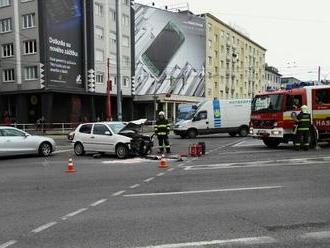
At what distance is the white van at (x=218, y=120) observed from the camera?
33812 mm

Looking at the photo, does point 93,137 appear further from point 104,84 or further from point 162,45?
point 162,45

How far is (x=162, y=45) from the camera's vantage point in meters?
68.6

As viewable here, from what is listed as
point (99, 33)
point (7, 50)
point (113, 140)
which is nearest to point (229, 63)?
point (99, 33)

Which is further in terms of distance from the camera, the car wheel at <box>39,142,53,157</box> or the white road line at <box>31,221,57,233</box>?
the car wheel at <box>39,142,53,157</box>

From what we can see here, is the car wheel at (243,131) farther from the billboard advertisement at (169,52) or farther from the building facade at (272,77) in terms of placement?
the building facade at (272,77)

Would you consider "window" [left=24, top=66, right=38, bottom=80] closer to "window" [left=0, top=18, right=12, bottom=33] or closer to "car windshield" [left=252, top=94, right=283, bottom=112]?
"window" [left=0, top=18, right=12, bottom=33]

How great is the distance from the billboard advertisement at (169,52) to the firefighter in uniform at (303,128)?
152 feet

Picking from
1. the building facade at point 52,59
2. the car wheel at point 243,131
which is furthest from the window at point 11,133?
the building facade at point 52,59

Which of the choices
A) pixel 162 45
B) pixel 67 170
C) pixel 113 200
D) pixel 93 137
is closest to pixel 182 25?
pixel 162 45

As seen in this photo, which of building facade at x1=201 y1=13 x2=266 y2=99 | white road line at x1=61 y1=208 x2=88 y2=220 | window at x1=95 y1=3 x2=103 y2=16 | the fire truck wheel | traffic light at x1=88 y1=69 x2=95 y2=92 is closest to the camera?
white road line at x1=61 y1=208 x2=88 y2=220

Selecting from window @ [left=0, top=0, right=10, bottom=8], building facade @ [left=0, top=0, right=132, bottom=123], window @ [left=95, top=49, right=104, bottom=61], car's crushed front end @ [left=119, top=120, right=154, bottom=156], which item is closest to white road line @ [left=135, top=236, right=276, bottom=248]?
car's crushed front end @ [left=119, top=120, right=154, bottom=156]

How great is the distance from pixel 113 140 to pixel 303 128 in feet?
24.0

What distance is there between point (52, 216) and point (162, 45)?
61727mm

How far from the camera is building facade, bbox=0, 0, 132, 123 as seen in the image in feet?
164
